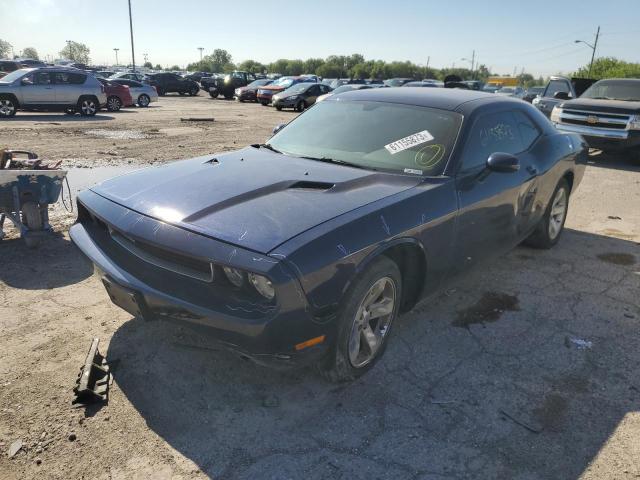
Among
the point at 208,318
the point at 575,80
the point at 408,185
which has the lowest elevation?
the point at 208,318

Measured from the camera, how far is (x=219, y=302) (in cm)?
244

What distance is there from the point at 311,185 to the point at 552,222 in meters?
3.36

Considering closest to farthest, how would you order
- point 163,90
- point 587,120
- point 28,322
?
1. point 28,322
2. point 587,120
3. point 163,90

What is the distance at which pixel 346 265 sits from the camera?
2.55 metres

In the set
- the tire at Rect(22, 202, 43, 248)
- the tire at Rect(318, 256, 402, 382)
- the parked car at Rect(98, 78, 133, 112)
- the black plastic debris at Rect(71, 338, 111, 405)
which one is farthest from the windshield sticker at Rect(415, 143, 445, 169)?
the parked car at Rect(98, 78, 133, 112)

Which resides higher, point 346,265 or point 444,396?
point 346,265

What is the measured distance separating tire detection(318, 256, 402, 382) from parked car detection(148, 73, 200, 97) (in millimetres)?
32009

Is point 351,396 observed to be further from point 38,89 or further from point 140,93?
point 140,93

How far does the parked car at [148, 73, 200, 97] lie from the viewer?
31750 millimetres

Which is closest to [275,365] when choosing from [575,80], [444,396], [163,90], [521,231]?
[444,396]

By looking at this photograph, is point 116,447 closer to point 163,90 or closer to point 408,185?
point 408,185

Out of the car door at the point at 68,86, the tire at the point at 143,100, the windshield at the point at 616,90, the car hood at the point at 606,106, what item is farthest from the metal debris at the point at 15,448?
the tire at the point at 143,100

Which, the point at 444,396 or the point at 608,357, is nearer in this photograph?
the point at 444,396

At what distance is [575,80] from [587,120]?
660 centimetres
